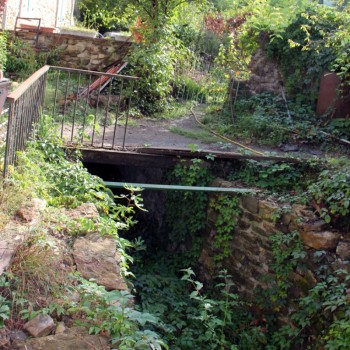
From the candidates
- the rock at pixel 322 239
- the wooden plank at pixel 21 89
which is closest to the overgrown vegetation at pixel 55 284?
the wooden plank at pixel 21 89

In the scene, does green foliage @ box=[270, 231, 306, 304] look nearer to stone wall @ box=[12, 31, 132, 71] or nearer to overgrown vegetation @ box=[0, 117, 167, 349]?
overgrown vegetation @ box=[0, 117, 167, 349]

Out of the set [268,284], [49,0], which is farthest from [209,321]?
[49,0]

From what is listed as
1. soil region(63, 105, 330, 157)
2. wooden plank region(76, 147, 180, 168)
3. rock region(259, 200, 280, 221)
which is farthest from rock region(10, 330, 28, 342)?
soil region(63, 105, 330, 157)

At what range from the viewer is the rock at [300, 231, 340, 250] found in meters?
5.43

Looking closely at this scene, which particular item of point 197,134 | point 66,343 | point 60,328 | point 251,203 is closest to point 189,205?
point 251,203

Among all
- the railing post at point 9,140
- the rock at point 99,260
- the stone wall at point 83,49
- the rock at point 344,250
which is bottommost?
the rock at point 344,250

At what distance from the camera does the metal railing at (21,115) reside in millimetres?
4336

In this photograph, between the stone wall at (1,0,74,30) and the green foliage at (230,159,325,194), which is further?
the stone wall at (1,0,74,30)

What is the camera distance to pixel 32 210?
4.19 meters

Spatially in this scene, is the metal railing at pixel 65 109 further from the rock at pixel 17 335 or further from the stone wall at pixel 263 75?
the stone wall at pixel 263 75

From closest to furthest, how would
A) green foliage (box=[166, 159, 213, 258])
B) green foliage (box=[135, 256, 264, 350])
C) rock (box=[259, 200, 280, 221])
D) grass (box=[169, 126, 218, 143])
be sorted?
1. green foliage (box=[135, 256, 264, 350])
2. rock (box=[259, 200, 280, 221])
3. green foliage (box=[166, 159, 213, 258])
4. grass (box=[169, 126, 218, 143])

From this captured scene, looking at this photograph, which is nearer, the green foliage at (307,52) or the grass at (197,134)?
the grass at (197,134)

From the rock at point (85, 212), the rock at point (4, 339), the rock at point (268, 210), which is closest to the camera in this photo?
the rock at point (4, 339)

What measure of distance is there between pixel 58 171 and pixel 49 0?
10.6 meters
